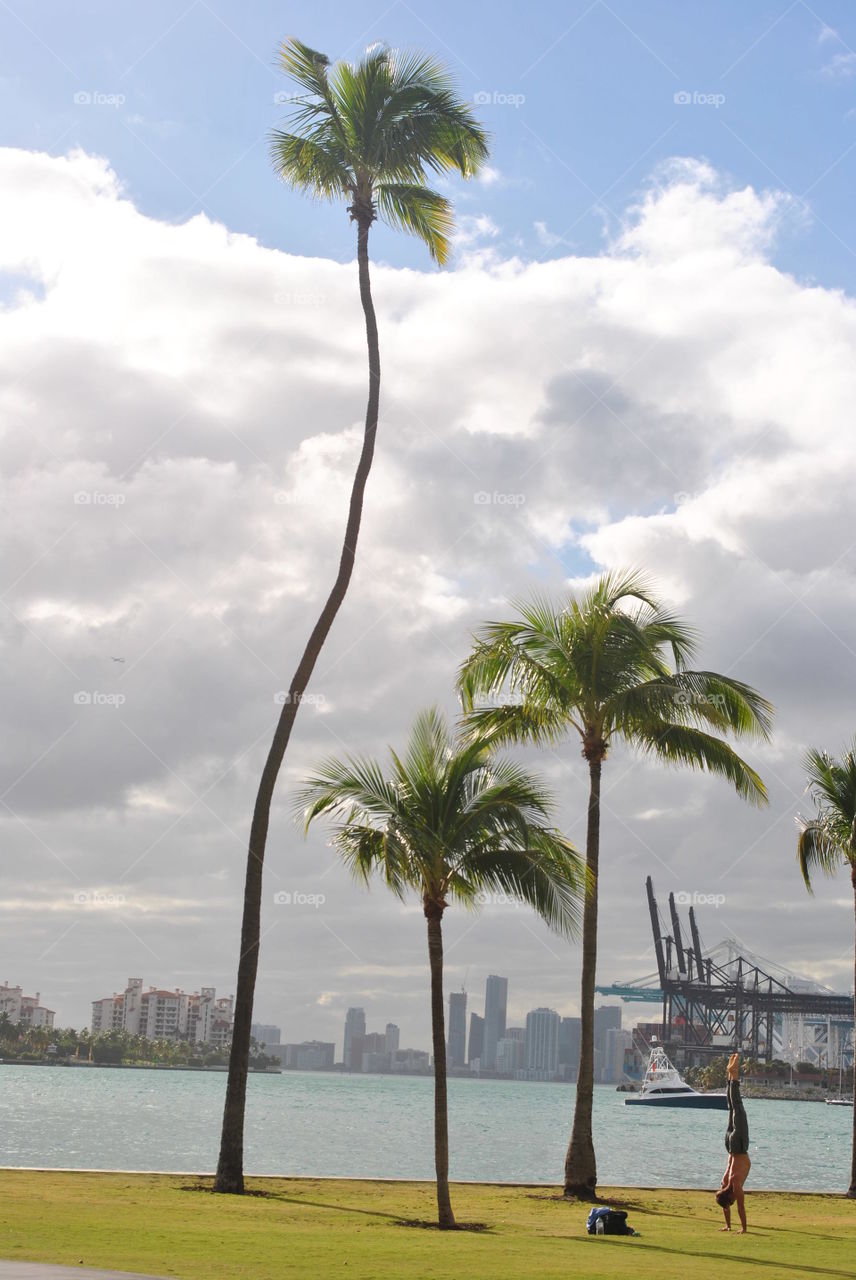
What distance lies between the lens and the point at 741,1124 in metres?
15.4

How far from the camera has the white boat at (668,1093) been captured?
11331cm

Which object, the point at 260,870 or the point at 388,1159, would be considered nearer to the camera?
the point at 260,870

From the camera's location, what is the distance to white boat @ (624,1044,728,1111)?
113m

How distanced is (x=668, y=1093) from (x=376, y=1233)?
4285 inches

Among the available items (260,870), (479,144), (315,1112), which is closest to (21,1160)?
(260,870)

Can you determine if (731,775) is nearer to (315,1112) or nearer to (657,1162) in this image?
(657,1162)

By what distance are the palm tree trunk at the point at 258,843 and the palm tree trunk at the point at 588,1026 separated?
522 cm

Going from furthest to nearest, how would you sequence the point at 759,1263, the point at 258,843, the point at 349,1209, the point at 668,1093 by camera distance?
1. the point at 668,1093
2. the point at 258,843
3. the point at 349,1209
4. the point at 759,1263

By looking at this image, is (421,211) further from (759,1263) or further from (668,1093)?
(668,1093)

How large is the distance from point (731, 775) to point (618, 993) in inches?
5853

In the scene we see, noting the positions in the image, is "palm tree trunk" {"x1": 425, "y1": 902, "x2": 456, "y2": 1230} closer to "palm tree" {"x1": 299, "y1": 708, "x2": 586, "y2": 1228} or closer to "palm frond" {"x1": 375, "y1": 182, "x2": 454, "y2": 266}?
"palm tree" {"x1": 299, "y1": 708, "x2": 586, "y2": 1228}

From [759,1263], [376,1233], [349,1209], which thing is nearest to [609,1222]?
[376,1233]

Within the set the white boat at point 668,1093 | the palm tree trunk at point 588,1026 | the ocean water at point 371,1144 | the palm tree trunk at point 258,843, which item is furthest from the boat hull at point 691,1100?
the palm tree trunk at point 258,843

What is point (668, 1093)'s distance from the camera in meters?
116
